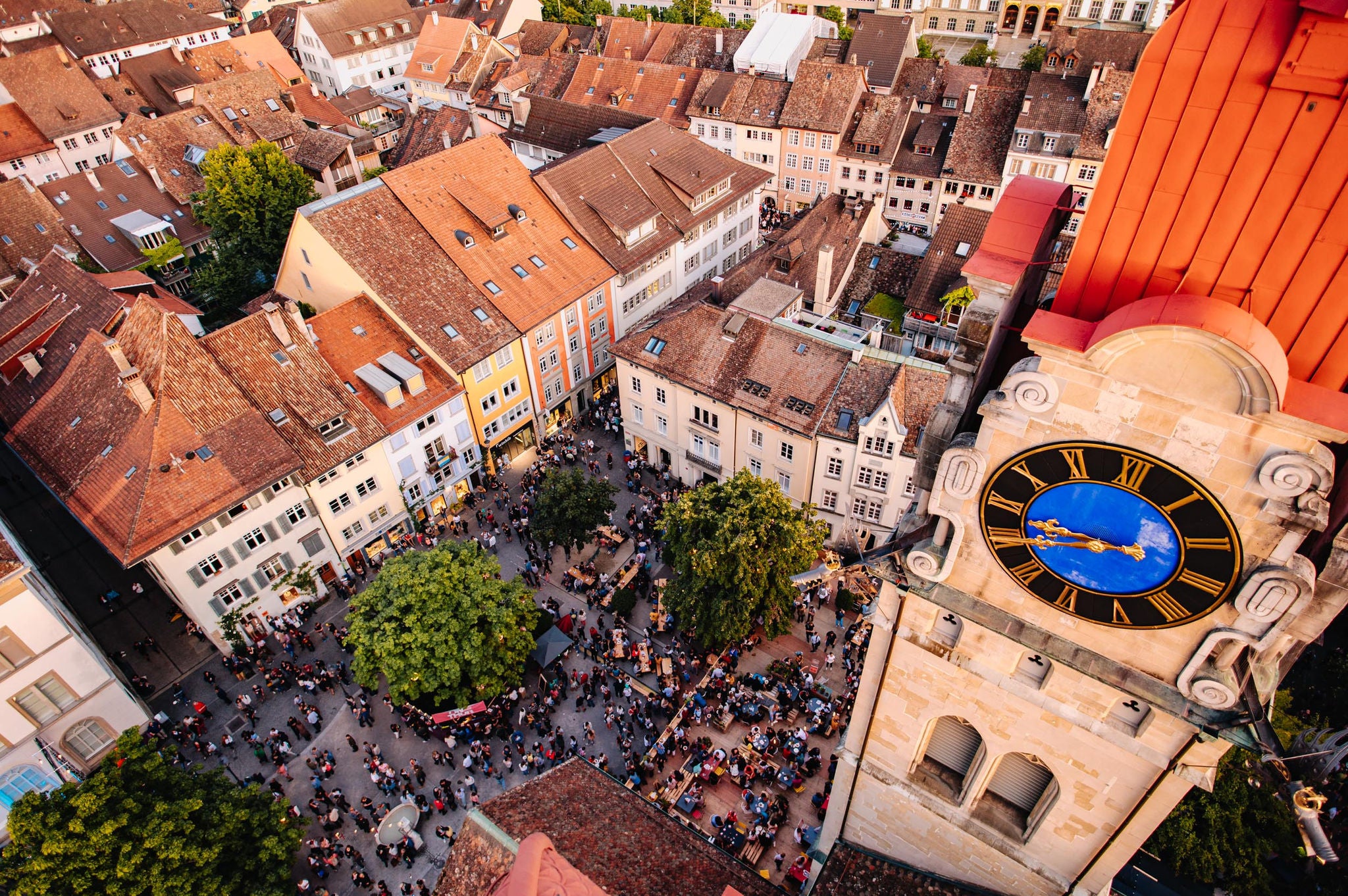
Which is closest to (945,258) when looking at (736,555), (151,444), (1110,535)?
(736,555)

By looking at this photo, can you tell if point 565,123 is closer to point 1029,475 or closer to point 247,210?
point 247,210

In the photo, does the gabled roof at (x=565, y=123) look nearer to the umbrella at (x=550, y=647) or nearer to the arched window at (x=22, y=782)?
the umbrella at (x=550, y=647)

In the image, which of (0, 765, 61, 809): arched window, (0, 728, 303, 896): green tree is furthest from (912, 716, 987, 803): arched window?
(0, 765, 61, 809): arched window

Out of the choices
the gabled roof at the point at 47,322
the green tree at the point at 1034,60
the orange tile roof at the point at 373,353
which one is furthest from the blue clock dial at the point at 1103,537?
the green tree at the point at 1034,60

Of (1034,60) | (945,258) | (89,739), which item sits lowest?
(89,739)

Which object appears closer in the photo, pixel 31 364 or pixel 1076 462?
pixel 1076 462

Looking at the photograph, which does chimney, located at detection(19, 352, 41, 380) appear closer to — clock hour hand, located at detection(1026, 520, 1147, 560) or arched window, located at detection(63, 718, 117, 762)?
arched window, located at detection(63, 718, 117, 762)
